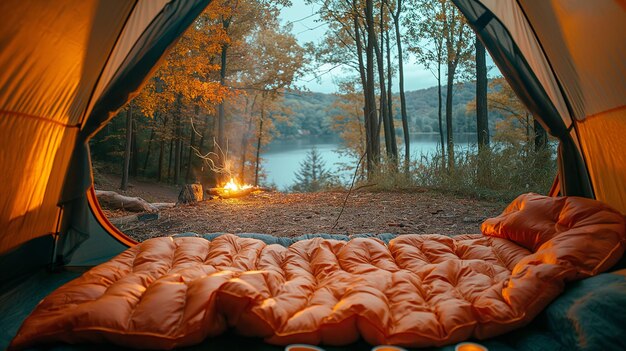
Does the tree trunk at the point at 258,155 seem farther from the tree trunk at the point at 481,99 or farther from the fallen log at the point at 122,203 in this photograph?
the fallen log at the point at 122,203

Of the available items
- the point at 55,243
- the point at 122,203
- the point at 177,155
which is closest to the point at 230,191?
the point at 122,203

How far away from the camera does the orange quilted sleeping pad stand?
1436mm

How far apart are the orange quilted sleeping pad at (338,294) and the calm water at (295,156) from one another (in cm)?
779

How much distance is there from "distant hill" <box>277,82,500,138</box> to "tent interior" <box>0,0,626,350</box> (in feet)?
24.9

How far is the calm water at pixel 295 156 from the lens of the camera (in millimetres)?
10797

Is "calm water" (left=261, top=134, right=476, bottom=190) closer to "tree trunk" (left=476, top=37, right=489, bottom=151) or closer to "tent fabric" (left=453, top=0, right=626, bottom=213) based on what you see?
"tree trunk" (left=476, top=37, right=489, bottom=151)

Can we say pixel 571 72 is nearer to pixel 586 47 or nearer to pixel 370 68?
pixel 586 47

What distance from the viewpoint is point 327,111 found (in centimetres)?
1327

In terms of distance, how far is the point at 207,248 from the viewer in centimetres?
232

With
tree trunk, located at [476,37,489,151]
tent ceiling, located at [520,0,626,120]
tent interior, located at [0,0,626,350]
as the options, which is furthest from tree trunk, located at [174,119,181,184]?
tent ceiling, located at [520,0,626,120]

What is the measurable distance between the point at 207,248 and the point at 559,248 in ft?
5.57

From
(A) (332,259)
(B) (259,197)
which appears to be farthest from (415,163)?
(A) (332,259)

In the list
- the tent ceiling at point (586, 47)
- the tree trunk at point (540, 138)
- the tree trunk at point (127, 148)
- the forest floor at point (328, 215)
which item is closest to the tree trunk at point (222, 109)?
the tree trunk at point (127, 148)

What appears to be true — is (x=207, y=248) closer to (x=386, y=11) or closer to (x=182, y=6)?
(x=182, y=6)
